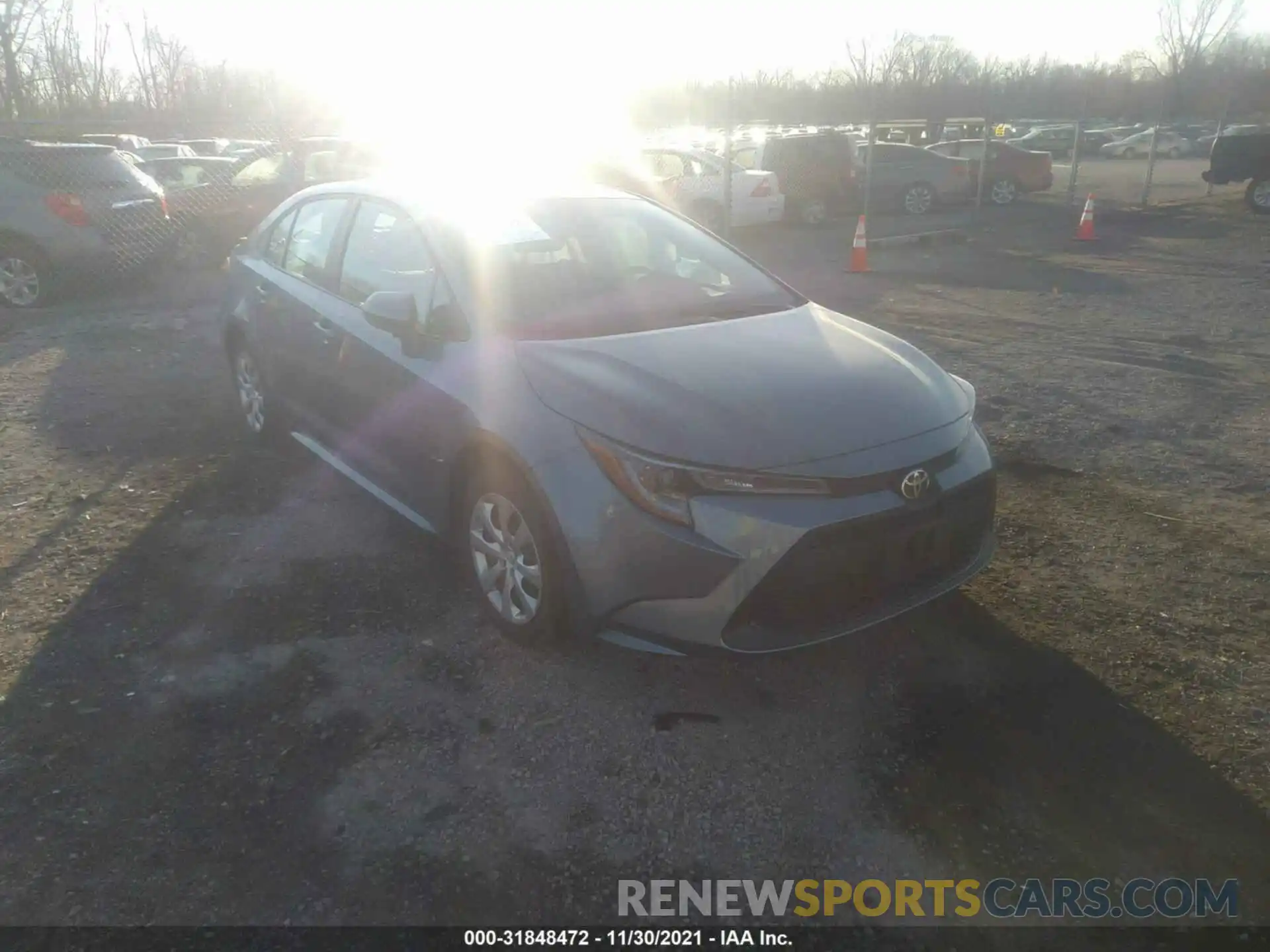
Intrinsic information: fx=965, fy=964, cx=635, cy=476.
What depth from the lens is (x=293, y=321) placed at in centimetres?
490

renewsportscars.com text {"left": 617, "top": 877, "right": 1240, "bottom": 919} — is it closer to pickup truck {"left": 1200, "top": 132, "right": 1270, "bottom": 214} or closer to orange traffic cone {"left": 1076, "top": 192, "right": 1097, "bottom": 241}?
orange traffic cone {"left": 1076, "top": 192, "right": 1097, "bottom": 241}

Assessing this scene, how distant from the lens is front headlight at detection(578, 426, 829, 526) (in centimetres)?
301

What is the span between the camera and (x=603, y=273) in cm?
Result: 417

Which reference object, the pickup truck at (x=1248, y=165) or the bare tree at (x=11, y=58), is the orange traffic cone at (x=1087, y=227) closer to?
the pickup truck at (x=1248, y=165)

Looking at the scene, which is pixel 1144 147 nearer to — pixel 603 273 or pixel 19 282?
pixel 19 282

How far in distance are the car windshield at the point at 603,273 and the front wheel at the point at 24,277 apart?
8664 millimetres

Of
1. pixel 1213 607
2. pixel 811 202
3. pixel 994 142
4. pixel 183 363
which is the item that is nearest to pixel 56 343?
pixel 183 363

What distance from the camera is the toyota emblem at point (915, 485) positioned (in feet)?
10.3

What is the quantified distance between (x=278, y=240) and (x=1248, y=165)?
20.2 meters

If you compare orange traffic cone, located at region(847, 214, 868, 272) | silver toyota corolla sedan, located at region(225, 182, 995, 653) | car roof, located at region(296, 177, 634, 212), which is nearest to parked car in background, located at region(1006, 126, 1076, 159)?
orange traffic cone, located at region(847, 214, 868, 272)

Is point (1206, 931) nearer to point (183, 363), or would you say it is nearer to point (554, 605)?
point (554, 605)

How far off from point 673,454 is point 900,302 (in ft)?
27.4

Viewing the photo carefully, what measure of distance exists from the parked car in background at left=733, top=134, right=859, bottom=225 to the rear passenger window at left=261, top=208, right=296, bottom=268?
46.1ft

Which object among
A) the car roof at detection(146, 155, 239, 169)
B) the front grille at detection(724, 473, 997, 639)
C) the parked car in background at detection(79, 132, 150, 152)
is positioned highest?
the parked car in background at detection(79, 132, 150, 152)
